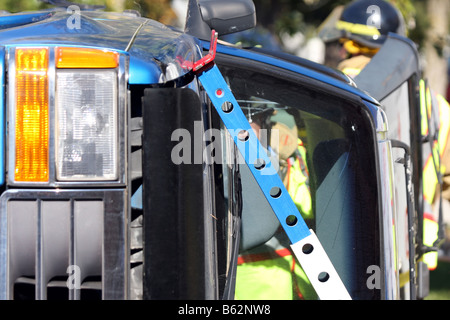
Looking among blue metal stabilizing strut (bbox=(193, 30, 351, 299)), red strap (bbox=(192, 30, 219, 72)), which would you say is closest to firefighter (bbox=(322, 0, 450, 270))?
blue metal stabilizing strut (bbox=(193, 30, 351, 299))

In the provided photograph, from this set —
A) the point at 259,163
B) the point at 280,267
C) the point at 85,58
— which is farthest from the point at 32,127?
the point at 280,267

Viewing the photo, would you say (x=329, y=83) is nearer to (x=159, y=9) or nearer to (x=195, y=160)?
(x=195, y=160)

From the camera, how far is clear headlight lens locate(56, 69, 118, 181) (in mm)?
1761

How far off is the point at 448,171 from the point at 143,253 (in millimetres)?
3433

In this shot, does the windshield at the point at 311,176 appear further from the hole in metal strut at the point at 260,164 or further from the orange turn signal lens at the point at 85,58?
the orange turn signal lens at the point at 85,58

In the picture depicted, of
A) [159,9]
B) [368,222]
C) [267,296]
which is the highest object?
[159,9]

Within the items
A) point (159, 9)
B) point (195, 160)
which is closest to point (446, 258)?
point (159, 9)

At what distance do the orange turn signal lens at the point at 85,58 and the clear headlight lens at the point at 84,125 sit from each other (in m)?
0.02

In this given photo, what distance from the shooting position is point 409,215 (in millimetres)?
3070

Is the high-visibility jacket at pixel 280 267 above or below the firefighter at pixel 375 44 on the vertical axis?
below

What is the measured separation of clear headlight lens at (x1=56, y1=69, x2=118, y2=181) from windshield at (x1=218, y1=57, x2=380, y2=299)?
0.67 meters

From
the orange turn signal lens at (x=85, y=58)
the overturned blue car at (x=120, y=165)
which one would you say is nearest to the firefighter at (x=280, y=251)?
the overturned blue car at (x=120, y=165)

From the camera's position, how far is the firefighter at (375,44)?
4.06 metres

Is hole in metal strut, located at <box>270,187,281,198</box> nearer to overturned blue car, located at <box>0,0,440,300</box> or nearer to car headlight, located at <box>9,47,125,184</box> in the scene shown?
overturned blue car, located at <box>0,0,440,300</box>
